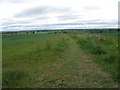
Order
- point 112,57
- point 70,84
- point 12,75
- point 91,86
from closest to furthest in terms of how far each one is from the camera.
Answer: point 91,86, point 70,84, point 12,75, point 112,57

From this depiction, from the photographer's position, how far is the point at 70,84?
5008 millimetres

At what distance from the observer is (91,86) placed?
470cm

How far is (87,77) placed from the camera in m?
5.73

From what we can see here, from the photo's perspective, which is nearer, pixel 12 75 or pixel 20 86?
pixel 20 86

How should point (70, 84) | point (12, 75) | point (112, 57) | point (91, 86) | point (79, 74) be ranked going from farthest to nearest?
point (112, 57) → point (79, 74) → point (12, 75) → point (70, 84) → point (91, 86)

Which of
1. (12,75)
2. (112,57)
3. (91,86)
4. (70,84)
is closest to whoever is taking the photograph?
(91,86)

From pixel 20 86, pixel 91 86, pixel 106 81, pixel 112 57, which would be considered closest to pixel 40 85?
pixel 20 86

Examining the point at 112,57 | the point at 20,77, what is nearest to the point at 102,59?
the point at 112,57

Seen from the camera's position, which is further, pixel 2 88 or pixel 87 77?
pixel 87 77

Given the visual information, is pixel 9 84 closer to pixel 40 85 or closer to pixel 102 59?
pixel 40 85

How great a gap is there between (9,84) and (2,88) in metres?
0.27

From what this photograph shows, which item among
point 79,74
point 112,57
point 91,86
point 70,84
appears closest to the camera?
point 91,86

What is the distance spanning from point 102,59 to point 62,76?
10.4 ft

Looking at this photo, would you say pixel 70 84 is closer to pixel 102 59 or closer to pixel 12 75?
pixel 12 75
